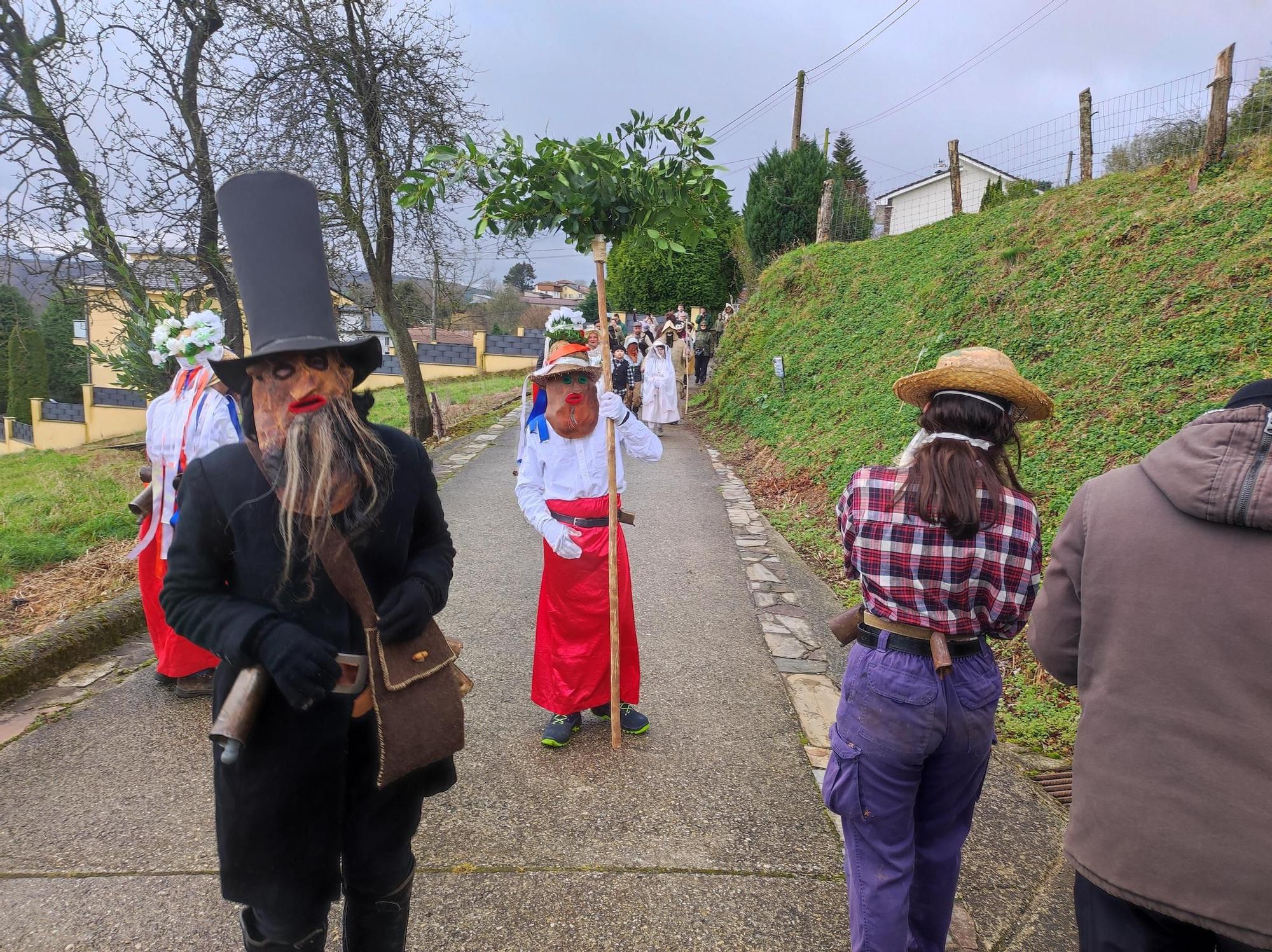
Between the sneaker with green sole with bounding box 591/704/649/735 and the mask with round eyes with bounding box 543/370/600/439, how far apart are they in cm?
142

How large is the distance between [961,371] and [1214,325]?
5.47m

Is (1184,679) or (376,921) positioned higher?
(1184,679)

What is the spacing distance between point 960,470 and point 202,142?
389 inches

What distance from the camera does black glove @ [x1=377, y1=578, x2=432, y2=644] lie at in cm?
187

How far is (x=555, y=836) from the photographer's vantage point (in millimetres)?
3000

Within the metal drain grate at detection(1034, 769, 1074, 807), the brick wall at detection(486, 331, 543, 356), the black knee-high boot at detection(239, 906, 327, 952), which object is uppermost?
the brick wall at detection(486, 331, 543, 356)

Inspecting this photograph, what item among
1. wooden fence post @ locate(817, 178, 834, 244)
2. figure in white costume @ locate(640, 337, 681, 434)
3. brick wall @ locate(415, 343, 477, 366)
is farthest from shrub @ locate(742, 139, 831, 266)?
brick wall @ locate(415, 343, 477, 366)

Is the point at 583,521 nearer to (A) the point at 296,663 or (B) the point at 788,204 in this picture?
(A) the point at 296,663

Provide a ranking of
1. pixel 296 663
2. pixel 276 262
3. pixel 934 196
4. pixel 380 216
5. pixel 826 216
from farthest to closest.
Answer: pixel 934 196
pixel 826 216
pixel 380 216
pixel 276 262
pixel 296 663

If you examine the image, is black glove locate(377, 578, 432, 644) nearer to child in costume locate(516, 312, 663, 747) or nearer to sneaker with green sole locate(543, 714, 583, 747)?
child in costume locate(516, 312, 663, 747)

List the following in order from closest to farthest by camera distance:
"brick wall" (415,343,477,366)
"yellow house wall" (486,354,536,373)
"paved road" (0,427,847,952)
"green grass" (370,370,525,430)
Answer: "paved road" (0,427,847,952)
"green grass" (370,370,525,430)
"yellow house wall" (486,354,536,373)
"brick wall" (415,343,477,366)

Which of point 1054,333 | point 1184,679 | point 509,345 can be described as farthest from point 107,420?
point 1184,679

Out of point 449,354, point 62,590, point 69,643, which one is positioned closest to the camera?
point 69,643

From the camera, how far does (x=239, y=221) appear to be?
1.93 metres
